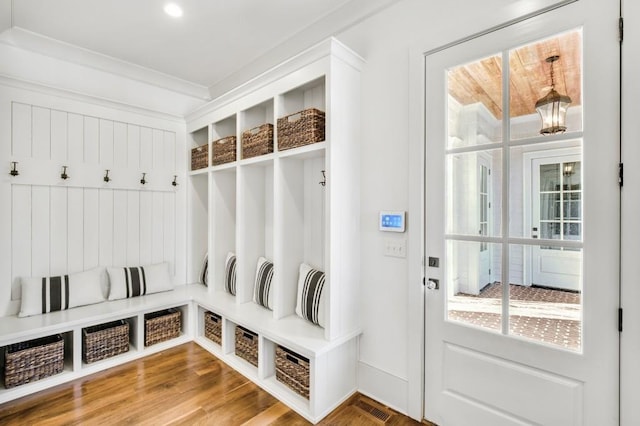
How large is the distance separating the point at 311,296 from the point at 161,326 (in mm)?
1567

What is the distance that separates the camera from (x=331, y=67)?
79.7 inches

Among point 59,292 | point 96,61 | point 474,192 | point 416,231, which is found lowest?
point 59,292

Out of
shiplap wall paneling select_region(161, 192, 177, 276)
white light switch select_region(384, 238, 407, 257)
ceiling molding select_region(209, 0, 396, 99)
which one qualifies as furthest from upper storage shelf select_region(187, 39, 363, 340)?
shiplap wall paneling select_region(161, 192, 177, 276)

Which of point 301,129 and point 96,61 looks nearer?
point 301,129

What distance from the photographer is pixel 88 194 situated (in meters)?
2.95

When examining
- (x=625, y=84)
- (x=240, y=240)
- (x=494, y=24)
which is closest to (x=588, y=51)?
(x=625, y=84)

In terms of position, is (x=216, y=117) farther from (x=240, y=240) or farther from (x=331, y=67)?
(x=331, y=67)

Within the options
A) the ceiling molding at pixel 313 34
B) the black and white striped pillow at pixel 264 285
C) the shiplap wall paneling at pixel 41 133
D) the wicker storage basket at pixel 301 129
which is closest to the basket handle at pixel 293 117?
the wicker storage basket at pixel 301 129

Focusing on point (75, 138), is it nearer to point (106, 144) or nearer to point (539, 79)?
point (106, 144)

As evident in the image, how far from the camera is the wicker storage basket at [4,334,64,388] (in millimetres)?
2211

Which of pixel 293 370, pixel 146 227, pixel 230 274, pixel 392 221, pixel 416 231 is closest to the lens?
pixel 416 231

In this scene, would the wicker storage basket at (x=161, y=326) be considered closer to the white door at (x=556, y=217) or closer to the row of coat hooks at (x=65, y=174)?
the row of coat hooks at (x=65, y=174)

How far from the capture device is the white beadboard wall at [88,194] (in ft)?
8.60

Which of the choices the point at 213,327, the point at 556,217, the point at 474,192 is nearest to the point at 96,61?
the point at 213,327
